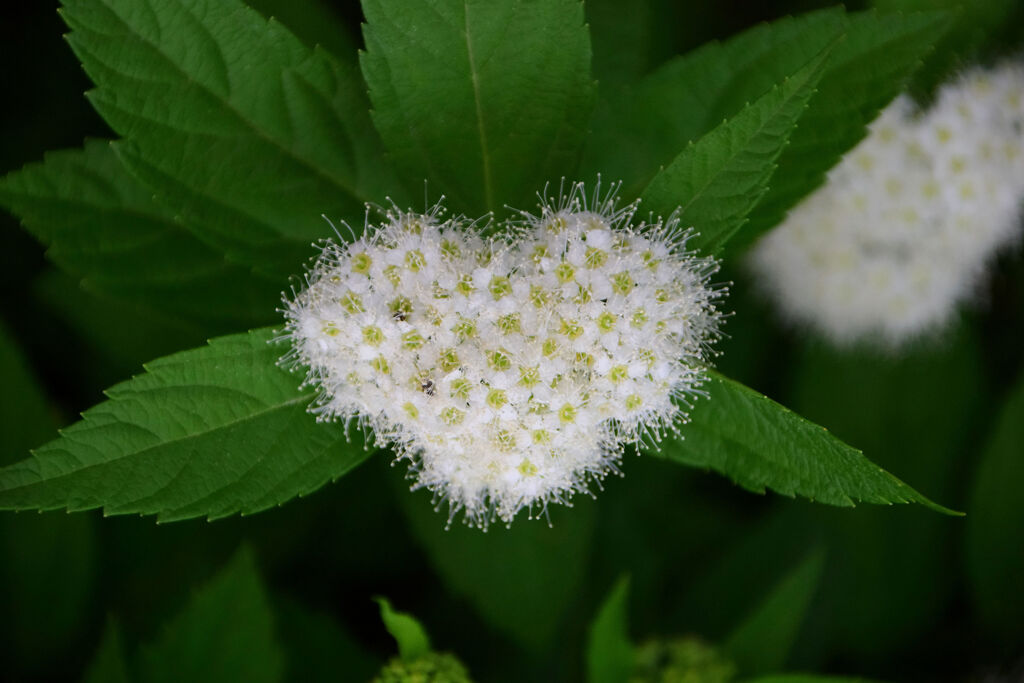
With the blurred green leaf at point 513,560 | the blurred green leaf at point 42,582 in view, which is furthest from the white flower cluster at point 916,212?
the blurred green leaf at point 42,582

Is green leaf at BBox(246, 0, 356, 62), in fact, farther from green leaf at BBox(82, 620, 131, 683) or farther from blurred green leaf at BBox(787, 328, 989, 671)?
blurred green leaf at BBox(787, 328, 989, 671)

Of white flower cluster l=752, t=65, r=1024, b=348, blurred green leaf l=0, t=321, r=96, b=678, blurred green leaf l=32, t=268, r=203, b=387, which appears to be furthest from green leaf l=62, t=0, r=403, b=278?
white flower cluster l=752, t=65, r=1024, b=348

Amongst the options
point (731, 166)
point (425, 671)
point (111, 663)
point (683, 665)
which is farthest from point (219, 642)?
point (731, 166)

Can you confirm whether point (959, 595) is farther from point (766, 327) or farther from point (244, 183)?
point (244, 183)

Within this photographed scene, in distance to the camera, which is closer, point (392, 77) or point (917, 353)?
point (392, 77)

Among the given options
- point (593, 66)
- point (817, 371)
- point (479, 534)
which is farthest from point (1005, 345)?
point (479, 534)

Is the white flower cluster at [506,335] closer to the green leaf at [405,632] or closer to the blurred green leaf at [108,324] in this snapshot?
the green leaf at [405,632]

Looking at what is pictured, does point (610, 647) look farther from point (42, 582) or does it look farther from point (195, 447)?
point (42, 582)
